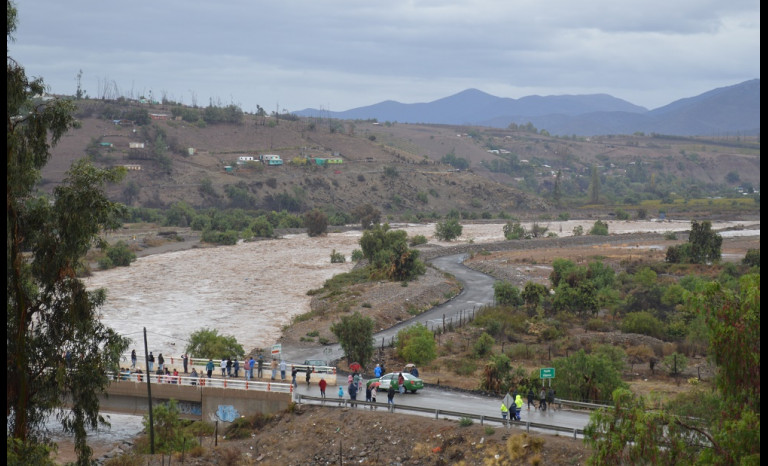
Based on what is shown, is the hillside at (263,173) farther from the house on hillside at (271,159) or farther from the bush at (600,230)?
the bush at (600,230)

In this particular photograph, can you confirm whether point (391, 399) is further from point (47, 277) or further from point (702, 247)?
point (702, 247)

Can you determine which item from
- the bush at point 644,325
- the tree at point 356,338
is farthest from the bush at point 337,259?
the tree at point 356,338

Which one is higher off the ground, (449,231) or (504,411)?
(504,411)

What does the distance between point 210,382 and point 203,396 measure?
510mm

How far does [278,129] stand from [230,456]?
544 feet

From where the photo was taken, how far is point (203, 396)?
28.8 metres

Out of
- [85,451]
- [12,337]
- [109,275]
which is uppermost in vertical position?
[12,337]

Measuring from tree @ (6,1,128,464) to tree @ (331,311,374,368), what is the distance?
61.4 ft

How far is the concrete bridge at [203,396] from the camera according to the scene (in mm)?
28047

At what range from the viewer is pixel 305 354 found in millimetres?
40906

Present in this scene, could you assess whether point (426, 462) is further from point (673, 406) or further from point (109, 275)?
point (109, 275)

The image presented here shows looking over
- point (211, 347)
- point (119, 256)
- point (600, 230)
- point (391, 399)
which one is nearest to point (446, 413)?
point (391, 399)

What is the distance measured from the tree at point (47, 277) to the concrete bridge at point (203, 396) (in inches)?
451

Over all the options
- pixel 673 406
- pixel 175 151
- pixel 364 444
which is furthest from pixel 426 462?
pixel 175 151
